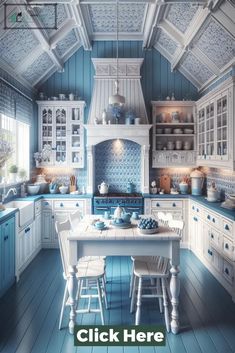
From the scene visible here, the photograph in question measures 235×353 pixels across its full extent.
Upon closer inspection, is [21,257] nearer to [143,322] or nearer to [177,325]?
[143,322]

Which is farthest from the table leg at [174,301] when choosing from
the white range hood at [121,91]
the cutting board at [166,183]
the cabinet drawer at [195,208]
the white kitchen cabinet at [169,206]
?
the cutting board at [166,183]

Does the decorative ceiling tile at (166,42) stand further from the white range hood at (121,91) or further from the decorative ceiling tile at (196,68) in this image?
the white range hood at (121,91)

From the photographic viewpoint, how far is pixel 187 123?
6293 mm

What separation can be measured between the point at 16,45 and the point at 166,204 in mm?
3738

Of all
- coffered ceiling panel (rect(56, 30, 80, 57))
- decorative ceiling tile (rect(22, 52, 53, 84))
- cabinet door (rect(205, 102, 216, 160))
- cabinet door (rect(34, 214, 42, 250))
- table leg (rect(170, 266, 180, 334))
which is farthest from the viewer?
coffered ceiling panel (rect(56, 30, 80, 57))

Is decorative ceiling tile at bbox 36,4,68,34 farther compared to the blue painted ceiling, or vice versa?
decorative ceiling tile at bbox 36,4,68,34

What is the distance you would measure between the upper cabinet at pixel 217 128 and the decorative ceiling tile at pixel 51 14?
8.76 ft

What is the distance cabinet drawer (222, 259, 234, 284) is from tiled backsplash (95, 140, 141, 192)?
2.84 m

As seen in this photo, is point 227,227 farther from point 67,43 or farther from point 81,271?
point 67,43

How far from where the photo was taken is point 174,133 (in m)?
6.38

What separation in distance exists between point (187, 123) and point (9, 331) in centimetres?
481

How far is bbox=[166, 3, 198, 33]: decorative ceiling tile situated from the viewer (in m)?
4.44

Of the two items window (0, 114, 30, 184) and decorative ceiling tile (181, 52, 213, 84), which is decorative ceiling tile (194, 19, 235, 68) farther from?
window (0, 114, 30, 184)

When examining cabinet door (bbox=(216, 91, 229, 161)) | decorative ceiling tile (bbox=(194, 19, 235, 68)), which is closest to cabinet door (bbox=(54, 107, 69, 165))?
Answer: decorative ceiling tile (bbox=(194, 19, 235, 68))
